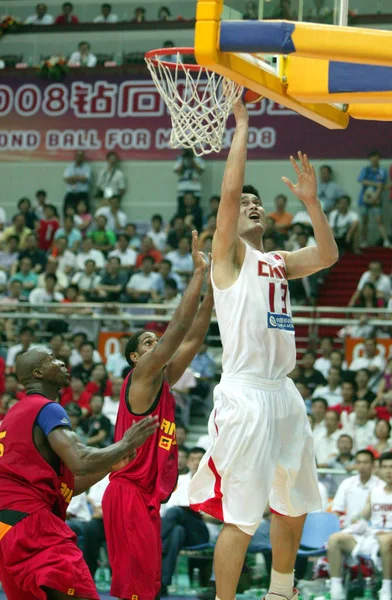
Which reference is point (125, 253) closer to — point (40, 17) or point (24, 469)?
point (40, 17)

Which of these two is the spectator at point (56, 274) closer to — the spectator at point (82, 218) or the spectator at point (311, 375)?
the spectator at point (82, 218)

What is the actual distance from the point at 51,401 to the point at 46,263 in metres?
11.6

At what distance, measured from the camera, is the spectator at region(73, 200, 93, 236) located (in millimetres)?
18359

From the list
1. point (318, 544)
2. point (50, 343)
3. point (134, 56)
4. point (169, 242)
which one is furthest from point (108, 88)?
point (318, 544)

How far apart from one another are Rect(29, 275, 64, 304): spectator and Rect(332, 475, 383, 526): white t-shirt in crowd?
272 inches

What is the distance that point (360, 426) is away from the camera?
11.8 metres

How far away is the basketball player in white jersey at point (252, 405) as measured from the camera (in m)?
5.57

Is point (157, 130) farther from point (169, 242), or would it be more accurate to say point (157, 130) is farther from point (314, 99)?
point (314, 99)

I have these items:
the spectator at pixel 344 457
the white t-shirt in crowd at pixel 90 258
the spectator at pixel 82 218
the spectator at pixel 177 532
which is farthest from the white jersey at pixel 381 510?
the spectator at pixel 82 218

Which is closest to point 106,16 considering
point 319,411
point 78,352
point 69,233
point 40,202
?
point 40,202

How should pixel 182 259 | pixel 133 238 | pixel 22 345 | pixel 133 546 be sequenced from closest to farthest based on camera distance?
pixel 133 546
pixel 22 345
pixel 182 259
pixel 133 238

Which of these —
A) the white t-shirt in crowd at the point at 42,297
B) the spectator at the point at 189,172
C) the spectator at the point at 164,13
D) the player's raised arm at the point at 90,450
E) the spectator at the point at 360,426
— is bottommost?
the player's raised arm at the point at 90,450

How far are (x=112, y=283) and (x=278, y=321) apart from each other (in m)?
10.2

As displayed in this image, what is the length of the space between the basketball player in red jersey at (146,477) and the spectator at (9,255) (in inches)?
444
